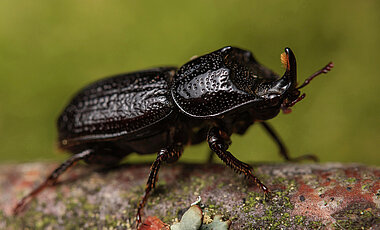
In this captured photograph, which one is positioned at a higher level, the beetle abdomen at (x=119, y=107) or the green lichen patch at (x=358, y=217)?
the beetle abdomen at (x=119, y=107)

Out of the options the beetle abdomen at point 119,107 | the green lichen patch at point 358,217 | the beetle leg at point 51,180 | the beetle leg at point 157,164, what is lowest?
the beetle leg at point 51,180

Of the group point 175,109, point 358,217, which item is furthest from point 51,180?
point 358,217

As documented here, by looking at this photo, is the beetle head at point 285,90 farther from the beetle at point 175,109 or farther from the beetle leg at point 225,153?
the beetle leg at point 225,153

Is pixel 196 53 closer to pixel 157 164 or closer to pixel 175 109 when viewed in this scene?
pixel 175 109

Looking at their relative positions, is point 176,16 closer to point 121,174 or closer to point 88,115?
point 88,115

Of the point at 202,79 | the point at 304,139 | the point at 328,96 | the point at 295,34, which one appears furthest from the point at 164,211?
the point at 295,34

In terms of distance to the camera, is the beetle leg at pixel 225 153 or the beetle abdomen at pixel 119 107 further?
the beetle abdomen at pixel 119 107

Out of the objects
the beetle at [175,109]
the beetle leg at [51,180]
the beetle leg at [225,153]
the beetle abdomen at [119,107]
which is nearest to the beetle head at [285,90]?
the beetle at [175,109]

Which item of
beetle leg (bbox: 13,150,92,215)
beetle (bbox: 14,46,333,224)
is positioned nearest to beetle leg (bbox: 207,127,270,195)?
beetle (bbox: 14,46,333,224)
